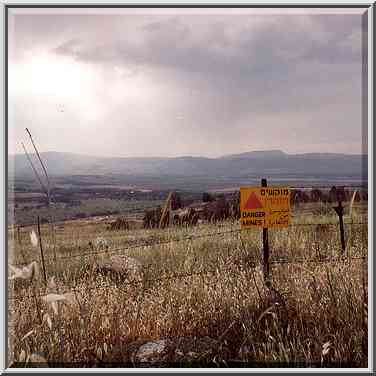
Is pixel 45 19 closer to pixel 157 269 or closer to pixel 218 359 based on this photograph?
pixel 157 269

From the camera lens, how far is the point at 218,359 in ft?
14.2

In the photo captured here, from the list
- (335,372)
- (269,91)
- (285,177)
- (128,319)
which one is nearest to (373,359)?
(335,372)

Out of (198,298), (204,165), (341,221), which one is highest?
(204,165)

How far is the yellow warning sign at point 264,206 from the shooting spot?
4.51m

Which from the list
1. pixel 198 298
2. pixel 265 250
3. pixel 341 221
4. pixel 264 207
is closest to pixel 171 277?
pixel 198 298

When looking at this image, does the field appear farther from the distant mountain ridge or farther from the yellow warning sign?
the distant mountain ridge

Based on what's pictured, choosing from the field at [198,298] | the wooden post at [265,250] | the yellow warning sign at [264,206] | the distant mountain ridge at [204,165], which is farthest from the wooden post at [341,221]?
the wooden post at [265,250]

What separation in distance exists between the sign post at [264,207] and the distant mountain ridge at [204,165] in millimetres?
133

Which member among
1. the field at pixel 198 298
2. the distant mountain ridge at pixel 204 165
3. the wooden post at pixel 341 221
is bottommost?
the field at pixel 198 298

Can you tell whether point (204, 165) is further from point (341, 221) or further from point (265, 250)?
point (341, 221)

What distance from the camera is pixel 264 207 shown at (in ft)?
14.8

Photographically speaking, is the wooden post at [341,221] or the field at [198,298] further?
the wooden post at [341,221]

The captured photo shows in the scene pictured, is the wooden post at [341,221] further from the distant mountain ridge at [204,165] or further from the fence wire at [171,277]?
the distant mountain ridge at [204,165]

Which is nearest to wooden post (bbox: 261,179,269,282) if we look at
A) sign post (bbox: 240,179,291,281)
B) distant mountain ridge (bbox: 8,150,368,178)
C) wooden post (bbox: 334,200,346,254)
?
sign post (bbox: 240,179,291,281)
